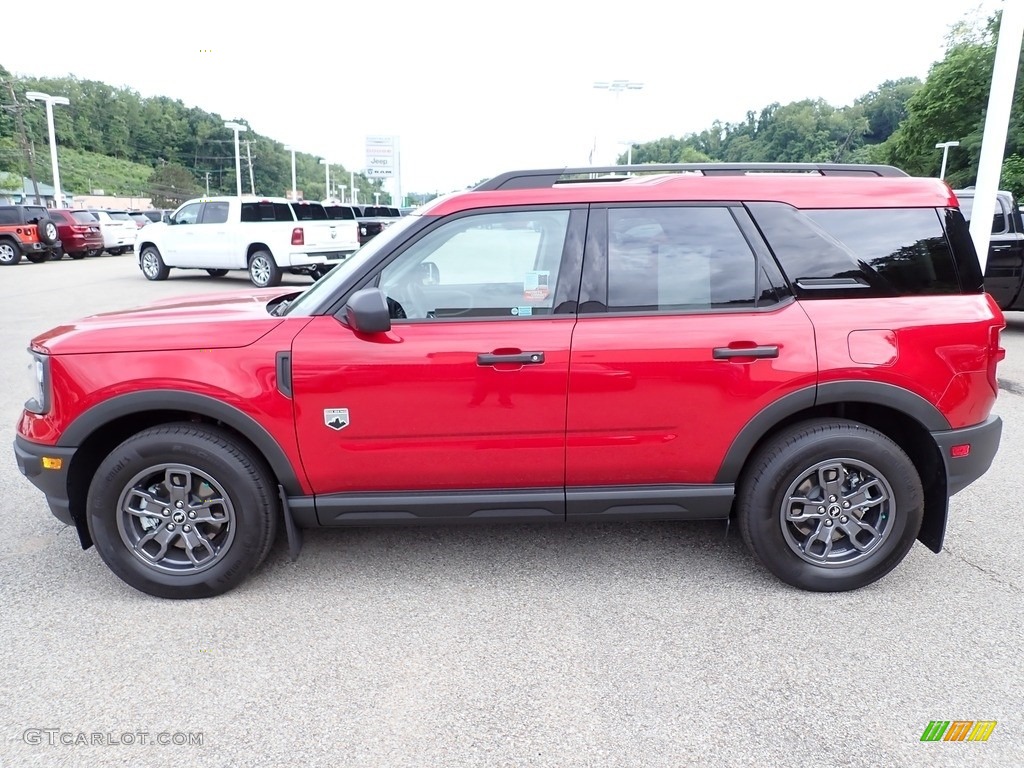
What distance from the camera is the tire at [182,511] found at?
127 inches

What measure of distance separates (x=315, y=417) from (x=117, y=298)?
42.5 ft

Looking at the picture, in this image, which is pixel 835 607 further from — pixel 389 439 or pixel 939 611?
pixel 389 439

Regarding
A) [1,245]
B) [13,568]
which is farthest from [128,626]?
[1,245]

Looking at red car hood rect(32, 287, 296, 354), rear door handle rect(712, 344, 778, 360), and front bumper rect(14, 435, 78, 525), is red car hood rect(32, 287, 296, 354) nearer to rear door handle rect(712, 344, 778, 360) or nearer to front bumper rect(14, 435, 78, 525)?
front bumper rect(14, 435, 78, 525)

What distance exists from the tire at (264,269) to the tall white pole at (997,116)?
12.7 meters

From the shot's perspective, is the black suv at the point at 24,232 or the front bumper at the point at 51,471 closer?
the front bumper at the point at 51,471

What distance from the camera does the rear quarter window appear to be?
330 cm

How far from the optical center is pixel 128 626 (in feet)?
10.4

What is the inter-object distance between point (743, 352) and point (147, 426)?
2.68 metres

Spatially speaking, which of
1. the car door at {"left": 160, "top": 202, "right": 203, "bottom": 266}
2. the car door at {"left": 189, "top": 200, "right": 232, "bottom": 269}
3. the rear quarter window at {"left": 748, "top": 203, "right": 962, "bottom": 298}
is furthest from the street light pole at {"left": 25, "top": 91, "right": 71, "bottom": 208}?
the rear quarter window at {"left": 748, "top": 203, "right": 962, "bottom": 298}

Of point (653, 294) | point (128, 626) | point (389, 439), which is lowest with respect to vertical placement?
point (128, 626)

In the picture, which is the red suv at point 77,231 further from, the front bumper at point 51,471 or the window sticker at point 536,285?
the window sticker at point 536,285

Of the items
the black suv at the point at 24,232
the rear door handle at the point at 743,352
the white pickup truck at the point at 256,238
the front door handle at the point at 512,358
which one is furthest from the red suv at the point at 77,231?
the rear door handle at the point at 743,352

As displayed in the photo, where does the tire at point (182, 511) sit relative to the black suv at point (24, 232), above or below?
below
